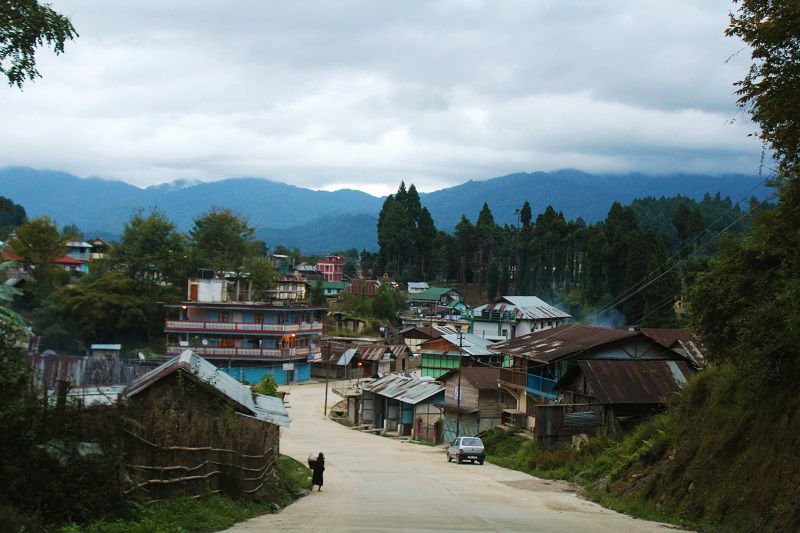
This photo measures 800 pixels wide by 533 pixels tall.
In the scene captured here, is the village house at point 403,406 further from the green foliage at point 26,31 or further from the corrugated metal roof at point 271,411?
the green foliage at point 26,31

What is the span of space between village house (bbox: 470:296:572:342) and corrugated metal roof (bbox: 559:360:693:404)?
47022 mm

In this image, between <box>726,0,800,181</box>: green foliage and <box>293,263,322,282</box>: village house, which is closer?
<box>726,0,800,181</box>: green foliage

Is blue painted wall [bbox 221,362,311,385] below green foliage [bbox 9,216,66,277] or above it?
below

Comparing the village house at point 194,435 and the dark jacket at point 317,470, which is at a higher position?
the village house at point 194,435

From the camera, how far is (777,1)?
13.9m

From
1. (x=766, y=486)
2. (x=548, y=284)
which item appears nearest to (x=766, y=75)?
(x=766, y=486)

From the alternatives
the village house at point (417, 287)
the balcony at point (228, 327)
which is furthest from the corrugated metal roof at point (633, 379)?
the village house at point (417, 287)

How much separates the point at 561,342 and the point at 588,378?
6.11 m

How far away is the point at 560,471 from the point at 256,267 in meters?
55.0

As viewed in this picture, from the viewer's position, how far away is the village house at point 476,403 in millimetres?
39594

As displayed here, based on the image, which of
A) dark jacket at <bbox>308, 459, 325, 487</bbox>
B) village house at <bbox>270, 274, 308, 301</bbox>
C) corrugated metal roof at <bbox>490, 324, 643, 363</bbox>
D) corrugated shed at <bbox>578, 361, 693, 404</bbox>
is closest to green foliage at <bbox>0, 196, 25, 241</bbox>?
village house at <bbox>270, 274, 308, 301</bbox>

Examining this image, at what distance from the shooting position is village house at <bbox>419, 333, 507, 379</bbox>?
183 feet

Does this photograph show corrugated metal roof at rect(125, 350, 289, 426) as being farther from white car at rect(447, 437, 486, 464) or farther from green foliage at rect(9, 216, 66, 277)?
green foliage at rect(9, 216, 66, 277)

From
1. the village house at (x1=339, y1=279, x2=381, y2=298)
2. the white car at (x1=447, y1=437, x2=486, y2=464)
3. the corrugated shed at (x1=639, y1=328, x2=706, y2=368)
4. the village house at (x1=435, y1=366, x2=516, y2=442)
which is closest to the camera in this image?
the corrugated shed at (x1=639, y1=328, x2=706, y2=368)
